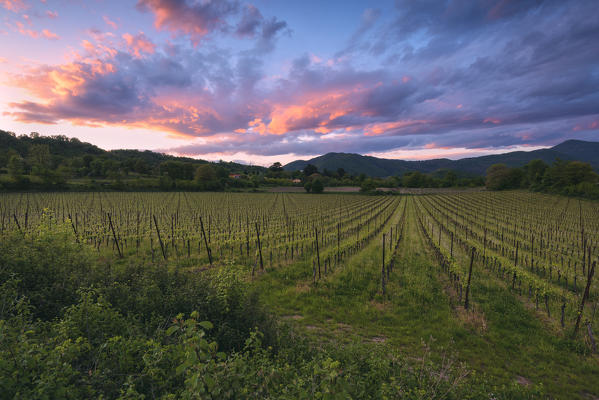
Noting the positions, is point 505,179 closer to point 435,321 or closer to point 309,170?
point 309,170

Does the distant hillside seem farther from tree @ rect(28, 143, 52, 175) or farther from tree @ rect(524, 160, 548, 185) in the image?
tree @ rect(524, 160, 548, 185)

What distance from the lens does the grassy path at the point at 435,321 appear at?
7023 mm

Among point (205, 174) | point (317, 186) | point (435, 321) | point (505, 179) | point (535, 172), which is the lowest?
point (435, 321)

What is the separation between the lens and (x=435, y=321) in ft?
31.0

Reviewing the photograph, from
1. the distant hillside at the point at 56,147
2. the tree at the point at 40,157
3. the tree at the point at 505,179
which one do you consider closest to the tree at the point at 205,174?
the distant hillside at the point at 56,147

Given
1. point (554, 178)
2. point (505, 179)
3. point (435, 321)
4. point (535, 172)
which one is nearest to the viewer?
point (435, 321)

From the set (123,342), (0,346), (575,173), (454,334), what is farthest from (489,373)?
(575,173)

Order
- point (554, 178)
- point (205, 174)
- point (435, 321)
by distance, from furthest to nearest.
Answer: point (205, 174) < point (554, 178) < point (435, 321)

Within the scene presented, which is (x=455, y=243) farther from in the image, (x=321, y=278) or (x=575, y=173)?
(x=575, y=173)

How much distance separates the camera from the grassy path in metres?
7.02

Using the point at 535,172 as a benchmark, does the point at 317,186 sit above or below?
below

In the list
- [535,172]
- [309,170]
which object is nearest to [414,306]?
[535,172]

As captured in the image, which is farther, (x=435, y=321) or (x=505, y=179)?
(x=505, y=179)

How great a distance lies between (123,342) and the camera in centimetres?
412
